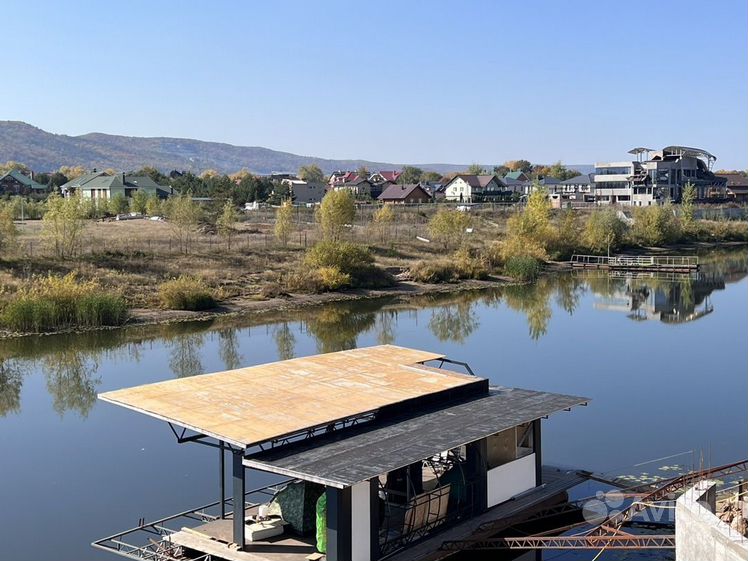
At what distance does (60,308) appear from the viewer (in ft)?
116

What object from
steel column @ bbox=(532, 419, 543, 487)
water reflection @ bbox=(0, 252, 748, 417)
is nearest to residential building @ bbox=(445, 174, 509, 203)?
water reflection @ bbox=(0, 252, 748, 417)

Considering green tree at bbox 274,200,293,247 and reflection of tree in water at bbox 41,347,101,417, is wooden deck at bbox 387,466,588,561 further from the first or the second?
green tree at bbox 274,200,293,247

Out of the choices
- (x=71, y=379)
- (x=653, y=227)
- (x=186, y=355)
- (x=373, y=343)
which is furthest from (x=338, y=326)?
(x=653, y=227)

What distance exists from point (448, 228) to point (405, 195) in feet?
131

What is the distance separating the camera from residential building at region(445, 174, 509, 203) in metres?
110

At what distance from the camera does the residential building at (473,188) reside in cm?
11012

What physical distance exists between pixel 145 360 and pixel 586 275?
3510cm

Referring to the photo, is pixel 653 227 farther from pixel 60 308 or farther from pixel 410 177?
pixel 410 177

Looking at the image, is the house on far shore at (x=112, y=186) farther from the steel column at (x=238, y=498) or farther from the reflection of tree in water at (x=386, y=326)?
the steel column at (x=238, y=498)

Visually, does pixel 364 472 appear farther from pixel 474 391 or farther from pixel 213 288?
pixel 213 288

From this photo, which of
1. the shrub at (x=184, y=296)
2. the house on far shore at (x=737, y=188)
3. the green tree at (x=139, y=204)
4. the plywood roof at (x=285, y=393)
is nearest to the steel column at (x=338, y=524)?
the plywood roof at (x=285, y=393)

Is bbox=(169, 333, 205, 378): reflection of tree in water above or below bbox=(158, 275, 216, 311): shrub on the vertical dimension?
below

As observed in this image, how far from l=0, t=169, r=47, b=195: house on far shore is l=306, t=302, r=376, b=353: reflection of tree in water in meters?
66.0

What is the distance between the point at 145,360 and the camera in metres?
30.1
